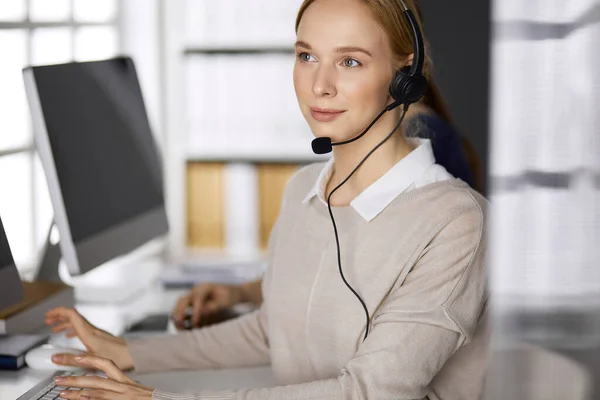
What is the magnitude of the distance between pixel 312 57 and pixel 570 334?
0.75 metres

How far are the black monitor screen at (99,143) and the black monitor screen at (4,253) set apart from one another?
0.15 meters

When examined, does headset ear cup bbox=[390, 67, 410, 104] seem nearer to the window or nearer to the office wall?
the window

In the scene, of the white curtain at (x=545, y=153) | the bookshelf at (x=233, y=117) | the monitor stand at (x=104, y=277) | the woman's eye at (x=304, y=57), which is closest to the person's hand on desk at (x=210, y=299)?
the monitor stand at (x=104, y=277)

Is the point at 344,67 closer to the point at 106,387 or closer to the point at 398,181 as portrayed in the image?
the point at 398,181

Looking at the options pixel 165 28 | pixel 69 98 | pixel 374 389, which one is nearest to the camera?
pixel 374 389

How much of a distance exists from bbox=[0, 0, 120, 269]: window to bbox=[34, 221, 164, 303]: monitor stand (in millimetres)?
204

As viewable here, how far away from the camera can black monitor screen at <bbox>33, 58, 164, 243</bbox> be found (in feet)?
5.13

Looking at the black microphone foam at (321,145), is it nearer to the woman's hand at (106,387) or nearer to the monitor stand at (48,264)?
the woman's hand at (106,387)

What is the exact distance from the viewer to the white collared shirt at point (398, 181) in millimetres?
1334

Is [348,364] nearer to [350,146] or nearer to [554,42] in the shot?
[350,146]

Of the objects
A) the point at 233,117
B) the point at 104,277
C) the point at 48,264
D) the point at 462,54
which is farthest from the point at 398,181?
the point at 462,54

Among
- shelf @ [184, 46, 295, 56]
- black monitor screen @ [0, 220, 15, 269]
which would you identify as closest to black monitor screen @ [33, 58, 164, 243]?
black monitor screen @ [0, 220, 15, 269]

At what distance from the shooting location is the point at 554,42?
0.73 meters

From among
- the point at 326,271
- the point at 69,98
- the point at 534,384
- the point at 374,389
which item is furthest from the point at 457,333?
the point at 69,98
